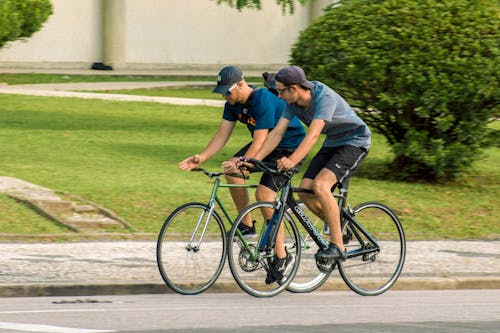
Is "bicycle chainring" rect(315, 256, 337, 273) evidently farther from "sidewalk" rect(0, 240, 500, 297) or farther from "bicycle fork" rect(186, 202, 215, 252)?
"bicycle fork" rect(186, 202, 215, 252)

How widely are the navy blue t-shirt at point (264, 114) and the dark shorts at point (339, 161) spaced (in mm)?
258

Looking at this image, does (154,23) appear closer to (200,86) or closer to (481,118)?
(200,86)

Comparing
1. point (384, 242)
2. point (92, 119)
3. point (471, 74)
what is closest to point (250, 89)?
point (384, 242)

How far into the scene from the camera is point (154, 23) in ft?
125

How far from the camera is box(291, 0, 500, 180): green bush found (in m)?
13.5

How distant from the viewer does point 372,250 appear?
9.26m

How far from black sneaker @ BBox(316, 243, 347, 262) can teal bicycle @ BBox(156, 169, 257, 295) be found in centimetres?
78

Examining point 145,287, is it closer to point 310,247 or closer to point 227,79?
point 310,247

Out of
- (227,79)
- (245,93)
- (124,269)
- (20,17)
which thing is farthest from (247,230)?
(20,17)

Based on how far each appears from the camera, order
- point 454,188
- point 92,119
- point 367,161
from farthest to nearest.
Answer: point 92,119, point 367,161, point 454,188

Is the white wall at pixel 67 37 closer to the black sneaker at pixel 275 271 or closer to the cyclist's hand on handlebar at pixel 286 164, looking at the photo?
the black sneaker at pixel 275 271

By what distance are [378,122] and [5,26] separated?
49.6 ft

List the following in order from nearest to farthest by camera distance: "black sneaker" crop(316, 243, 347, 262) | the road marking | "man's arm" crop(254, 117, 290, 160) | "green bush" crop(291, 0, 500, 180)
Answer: the road marking < "man's arm" crop(254, 117, 290, 160) < "black sneaker" crop(316, 243, 347, 262) < "green bush" crop(291, 0, 500, 180)

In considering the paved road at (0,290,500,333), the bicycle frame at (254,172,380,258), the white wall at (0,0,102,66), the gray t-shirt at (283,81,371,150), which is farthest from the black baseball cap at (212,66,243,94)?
the white wall at (0,0,102,66)
